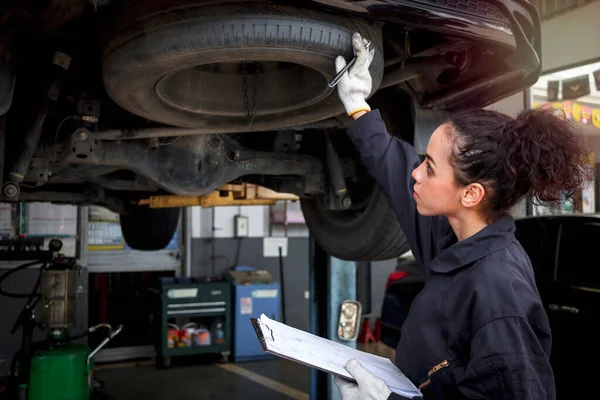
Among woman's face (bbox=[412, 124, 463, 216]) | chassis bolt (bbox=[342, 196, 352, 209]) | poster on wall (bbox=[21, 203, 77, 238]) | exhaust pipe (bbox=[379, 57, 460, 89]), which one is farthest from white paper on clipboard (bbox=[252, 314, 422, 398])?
poster on wall (bbox=[21, 203, 77, 238])

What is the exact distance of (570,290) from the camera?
118 inches

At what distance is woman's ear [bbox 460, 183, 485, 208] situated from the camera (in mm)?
1085

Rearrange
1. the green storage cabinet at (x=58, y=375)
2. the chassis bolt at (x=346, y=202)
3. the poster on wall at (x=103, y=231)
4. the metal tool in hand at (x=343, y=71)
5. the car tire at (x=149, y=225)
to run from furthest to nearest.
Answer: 1. the poster on wall at (x=103, y=231)
2. the car tire at (x=149, y=225)
3. the green storage cabinet at (x=58, y=375)
4. the chassis bolt at (x=346, y=202)
5. the metal tool in hand at (x=343, y=71)

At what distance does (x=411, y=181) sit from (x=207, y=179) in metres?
1.00

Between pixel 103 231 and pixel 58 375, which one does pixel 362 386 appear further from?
pixel 103 231

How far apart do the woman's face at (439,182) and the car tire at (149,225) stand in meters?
2.99

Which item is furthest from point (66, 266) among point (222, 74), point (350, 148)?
point (222, 74)

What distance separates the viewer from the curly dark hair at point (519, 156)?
1.04 m

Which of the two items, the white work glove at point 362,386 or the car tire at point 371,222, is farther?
the car tire at point 371,222

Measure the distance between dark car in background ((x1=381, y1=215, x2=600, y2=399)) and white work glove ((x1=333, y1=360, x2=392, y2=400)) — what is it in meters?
1.94

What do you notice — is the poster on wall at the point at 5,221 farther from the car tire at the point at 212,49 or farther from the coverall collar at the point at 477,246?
the coverall collar at the point at 477,246

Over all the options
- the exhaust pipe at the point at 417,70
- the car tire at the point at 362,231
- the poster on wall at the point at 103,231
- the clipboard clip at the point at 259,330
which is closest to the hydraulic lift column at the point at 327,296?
the car tire at the point at 362,231

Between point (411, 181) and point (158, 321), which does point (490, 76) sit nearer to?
point (411, 181)

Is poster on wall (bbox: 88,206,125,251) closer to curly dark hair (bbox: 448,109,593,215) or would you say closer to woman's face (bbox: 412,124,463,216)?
woman's face (bbox: 412,124,463,216)
